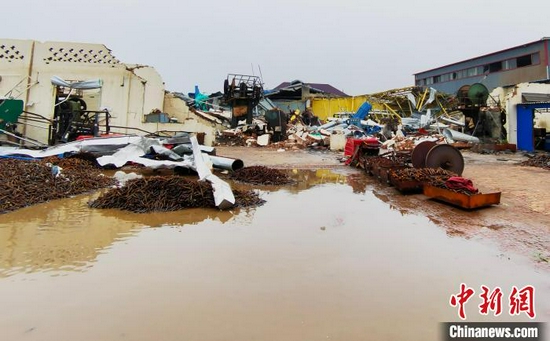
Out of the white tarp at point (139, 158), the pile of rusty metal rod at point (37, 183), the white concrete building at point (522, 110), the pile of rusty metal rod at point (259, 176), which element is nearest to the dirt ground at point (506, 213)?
the pile of rusty metal rod at point (259, 176)


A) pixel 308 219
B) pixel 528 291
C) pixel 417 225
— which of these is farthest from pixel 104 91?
pixel 528 291

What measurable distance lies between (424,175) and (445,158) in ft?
4.98

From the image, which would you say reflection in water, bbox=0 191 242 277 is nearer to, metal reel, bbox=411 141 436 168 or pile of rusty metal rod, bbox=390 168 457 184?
pile of rusty metal rod, bbox=390 168 457 184

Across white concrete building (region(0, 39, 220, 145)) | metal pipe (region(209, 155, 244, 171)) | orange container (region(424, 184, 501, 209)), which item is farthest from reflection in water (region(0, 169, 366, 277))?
white concrete building (region(0, 39, 220, 145))

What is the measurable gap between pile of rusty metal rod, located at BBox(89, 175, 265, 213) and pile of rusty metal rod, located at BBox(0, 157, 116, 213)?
0.98 m

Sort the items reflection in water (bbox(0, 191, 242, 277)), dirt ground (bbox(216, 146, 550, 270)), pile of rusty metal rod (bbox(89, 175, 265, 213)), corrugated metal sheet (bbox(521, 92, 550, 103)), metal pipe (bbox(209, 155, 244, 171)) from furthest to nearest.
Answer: corrugated metal sheet (bbox(521, 92, 550, 103))
metal pipe (bbox(209, 155, 244, 171))
pile of rusty metal rod (bbox(89, 175, 265, 213))
dirt ground (bbox(216, 146, 550, 270))
reflection in water (bbox(0, 191, 242, 277))

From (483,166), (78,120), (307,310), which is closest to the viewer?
(307,310)

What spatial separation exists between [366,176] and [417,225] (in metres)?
5.07

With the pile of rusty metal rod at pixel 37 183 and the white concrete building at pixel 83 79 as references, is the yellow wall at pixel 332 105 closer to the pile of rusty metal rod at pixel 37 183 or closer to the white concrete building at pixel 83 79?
the white concrete building at pixel 83 79

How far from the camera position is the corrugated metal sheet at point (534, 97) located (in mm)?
17391

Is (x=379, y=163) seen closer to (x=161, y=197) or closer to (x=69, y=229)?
(x=161, y=197)

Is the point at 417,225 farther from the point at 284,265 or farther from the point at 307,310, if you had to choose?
the point at 307,310

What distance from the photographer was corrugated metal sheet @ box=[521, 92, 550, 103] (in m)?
17.4

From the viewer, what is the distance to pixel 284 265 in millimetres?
3318
